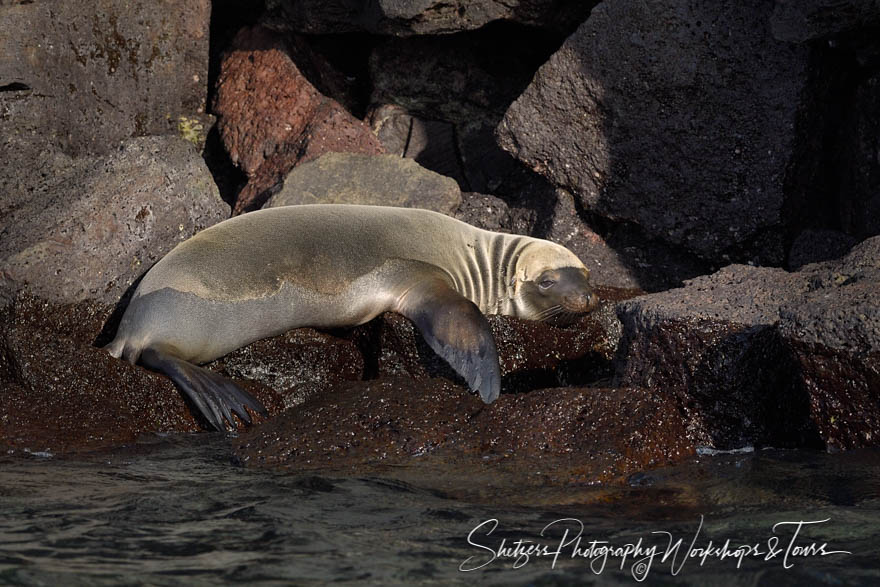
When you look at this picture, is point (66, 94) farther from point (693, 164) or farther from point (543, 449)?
point (543, 449)

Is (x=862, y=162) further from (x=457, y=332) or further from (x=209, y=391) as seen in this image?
(x=209, y=391)

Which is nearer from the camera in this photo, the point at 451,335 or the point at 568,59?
the point at 451,335

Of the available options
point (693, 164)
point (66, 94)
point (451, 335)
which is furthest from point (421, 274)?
point (66, 94)

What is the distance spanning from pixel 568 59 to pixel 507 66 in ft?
5.08

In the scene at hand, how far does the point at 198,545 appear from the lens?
2.79m

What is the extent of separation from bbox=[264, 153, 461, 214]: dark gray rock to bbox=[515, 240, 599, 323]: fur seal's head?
0.93 meters

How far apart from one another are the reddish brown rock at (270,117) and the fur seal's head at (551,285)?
181cm

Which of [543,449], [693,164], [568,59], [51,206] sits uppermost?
[568,59]

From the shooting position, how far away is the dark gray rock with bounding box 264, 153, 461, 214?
261 inches

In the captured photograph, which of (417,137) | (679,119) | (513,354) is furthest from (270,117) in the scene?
(513,354)

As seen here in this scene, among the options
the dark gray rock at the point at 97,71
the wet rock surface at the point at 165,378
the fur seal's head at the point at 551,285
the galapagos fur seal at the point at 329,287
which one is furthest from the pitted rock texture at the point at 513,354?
the dark gray rock at the point at 97,71

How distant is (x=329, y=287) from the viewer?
531cm

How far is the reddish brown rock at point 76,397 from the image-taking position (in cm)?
427

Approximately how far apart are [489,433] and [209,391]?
1296mm
